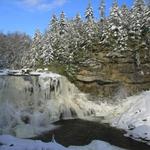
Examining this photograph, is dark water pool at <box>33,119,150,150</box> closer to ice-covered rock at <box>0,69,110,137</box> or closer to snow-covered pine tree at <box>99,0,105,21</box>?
ice-covered rock at <box>0,69,110,137</box>

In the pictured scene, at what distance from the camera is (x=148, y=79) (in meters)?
42.3

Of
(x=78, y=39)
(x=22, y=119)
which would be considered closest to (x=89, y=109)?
(x=22, y=119)

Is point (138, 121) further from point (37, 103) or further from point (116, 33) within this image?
point (116, 33)

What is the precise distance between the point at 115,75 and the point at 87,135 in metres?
16.1

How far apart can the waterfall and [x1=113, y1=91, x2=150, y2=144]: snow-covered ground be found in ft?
18.8

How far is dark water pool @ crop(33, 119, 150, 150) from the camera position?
82.7 feet

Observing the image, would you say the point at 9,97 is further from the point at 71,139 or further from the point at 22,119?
the point at 71,139

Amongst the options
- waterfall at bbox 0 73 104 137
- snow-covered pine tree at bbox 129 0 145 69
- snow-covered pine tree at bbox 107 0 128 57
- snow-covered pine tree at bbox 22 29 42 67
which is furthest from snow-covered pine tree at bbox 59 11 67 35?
waterfall at bbox 0 73 104 137

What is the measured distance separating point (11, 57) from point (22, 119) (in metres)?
61.4

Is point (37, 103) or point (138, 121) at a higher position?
point (37, 103)

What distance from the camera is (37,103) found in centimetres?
3544

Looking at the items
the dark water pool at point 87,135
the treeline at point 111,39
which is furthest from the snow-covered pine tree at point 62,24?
the dark water pool at point 87,135

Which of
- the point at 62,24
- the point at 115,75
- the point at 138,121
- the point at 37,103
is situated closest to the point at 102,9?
the point at 62,24

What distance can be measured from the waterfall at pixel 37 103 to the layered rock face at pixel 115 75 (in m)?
2.08
